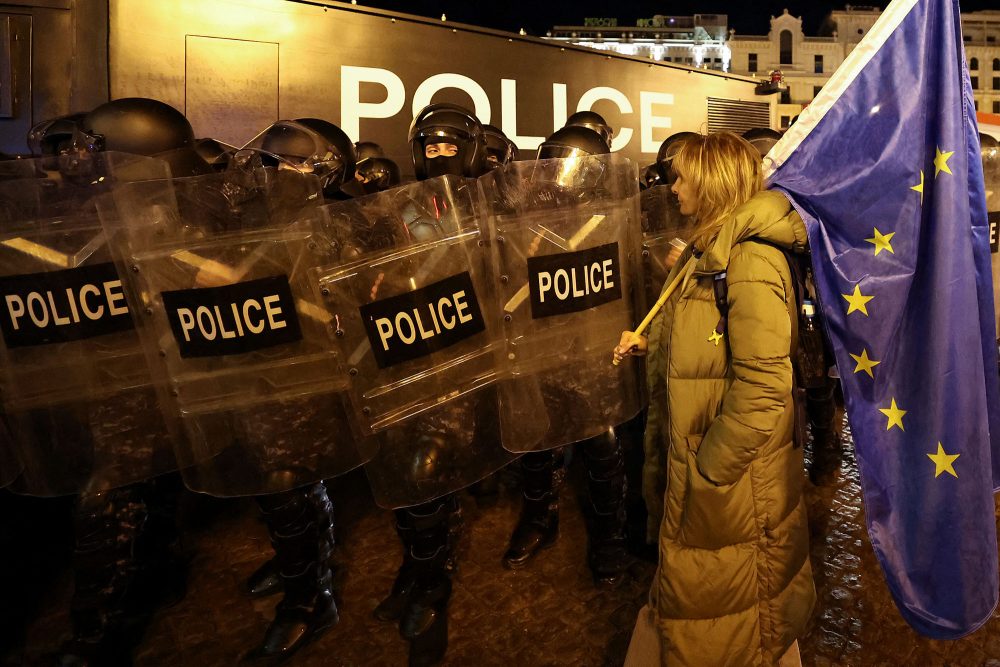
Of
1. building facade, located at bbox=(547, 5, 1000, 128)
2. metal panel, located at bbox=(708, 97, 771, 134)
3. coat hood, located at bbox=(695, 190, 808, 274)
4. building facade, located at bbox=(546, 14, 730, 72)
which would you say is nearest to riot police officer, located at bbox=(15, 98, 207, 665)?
coat hood, located at bbox=(695, 190, 808, 274)

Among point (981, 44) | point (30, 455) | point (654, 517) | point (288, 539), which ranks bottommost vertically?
point (288, 539)

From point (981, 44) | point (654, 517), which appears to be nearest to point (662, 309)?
point (654, 517)

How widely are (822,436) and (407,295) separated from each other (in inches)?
124

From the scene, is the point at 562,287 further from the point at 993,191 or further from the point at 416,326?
the point at 993,191

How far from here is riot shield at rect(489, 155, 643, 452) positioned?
2.21 metres

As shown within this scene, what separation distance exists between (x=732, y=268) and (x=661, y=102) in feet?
19.3

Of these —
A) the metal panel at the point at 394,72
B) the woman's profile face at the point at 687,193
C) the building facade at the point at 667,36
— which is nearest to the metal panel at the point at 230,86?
the metal panel at the point at 394,72

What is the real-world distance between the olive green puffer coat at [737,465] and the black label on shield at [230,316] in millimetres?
1231

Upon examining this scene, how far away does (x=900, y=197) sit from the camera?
1.83 meters

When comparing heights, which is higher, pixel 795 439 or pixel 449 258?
pixel 449 258

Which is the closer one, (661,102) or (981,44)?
(661,102)

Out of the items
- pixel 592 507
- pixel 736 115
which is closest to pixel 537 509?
pixel 592 507

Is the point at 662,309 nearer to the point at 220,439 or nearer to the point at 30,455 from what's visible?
the point at 220,439

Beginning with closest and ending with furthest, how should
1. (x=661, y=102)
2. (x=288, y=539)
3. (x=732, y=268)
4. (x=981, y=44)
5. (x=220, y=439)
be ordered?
(x=732, y=268)
(x=220, y=439)
(x=288, y=539)
(x=661, y=102)
(x=981, y=44)
